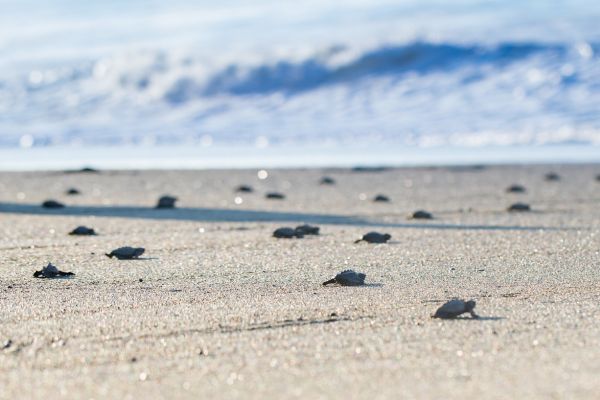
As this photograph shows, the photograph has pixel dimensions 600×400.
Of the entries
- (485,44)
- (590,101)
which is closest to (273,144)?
(590,101)

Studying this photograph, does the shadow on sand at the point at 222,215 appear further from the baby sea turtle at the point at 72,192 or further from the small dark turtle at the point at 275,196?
the baby sea turtle at the point at 72,192

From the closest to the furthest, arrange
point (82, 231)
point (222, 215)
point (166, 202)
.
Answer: point (82, 231) → point (222, 215) → point (166, 202)

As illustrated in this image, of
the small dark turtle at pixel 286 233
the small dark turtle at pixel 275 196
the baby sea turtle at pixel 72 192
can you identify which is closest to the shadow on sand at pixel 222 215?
the small dark turtle at pixel 286 233

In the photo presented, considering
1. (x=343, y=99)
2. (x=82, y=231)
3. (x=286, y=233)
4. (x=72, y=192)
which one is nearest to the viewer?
(x=286, y=233)

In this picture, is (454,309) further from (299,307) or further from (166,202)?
(166,202)

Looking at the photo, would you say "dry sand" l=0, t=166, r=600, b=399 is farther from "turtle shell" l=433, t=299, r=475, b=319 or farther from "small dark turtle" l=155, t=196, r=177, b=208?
"small dark turtle" l=155, t=196, r=177, b=208

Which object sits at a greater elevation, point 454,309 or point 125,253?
point 454,309

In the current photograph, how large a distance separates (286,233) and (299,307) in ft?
8.60

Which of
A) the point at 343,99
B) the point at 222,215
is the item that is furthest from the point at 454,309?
the point at 343,99

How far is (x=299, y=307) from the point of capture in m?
4.54

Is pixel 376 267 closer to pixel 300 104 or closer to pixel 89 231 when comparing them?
pixel 89 231

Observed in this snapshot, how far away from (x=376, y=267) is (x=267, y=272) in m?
0.53

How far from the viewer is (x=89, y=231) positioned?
25.0ft

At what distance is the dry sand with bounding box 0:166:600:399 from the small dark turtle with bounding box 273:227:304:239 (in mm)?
124
